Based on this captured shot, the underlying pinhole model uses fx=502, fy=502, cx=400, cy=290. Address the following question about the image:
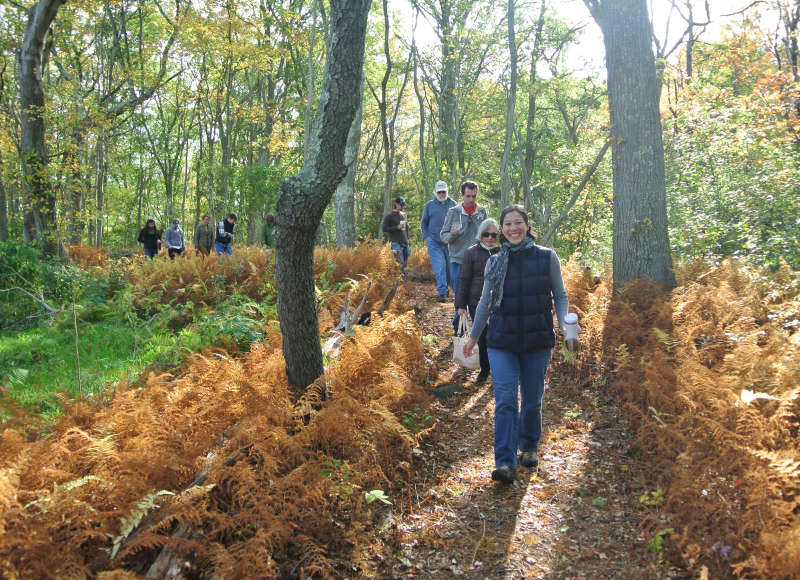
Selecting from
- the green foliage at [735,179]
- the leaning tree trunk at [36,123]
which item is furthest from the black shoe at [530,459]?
the leaning tree trunk at [36,123]

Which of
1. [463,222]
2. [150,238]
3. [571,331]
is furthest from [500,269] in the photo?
[150,238]

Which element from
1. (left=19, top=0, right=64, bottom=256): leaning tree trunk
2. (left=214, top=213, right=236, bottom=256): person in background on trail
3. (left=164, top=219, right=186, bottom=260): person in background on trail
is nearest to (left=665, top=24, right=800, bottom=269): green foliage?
(left=214, top=213, right=236, bottom=256): person in background on trail

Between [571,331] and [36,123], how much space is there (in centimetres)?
1266

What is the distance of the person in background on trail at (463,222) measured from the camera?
308 inches

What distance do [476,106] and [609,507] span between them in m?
24.2

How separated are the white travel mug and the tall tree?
3821 millimetres

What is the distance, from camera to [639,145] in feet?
24.8

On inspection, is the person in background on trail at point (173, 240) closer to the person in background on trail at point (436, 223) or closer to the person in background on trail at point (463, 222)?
the person in background on trail at point (436, 223)

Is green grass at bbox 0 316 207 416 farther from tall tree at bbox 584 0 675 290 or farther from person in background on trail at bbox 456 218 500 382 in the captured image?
tall tree at bbox 584 0 675 290

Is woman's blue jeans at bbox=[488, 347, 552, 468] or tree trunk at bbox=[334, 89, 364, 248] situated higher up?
tree trunk at bbox=[334, 89, 364, 248]

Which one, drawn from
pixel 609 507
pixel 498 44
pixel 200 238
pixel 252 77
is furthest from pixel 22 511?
pixel 252 77

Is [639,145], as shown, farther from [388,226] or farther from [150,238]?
[150,238]

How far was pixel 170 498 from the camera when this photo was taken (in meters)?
3.17

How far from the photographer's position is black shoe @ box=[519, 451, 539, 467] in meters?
4.60
